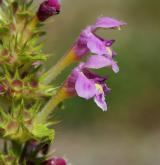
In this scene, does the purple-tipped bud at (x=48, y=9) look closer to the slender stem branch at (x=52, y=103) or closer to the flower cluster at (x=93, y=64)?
the flower cluster at (x=93, y=64)

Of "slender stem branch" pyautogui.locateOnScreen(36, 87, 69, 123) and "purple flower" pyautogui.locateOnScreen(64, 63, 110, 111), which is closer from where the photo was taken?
"purple flower" pyautogui.locateOnScreen(64, 63, 110, 111)

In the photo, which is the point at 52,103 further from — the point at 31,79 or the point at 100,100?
the point at 100,100

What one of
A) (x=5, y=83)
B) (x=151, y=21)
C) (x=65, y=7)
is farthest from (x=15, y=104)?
(x=65, y=7)

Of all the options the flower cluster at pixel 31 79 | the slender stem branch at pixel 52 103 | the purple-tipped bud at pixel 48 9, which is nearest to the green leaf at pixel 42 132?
the flower cluster at pixel 31 79

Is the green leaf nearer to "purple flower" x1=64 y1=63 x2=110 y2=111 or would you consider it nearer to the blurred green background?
"purple flower" x1=64 y1=63 x2=110 y2=111

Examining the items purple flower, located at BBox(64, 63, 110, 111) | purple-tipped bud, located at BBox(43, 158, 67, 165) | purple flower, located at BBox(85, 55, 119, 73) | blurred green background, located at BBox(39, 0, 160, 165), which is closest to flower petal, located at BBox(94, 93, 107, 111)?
purple flower, located at BBox(64, 63, 110, 111)

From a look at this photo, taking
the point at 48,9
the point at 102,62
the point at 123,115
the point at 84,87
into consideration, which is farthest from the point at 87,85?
the point at 123,115
